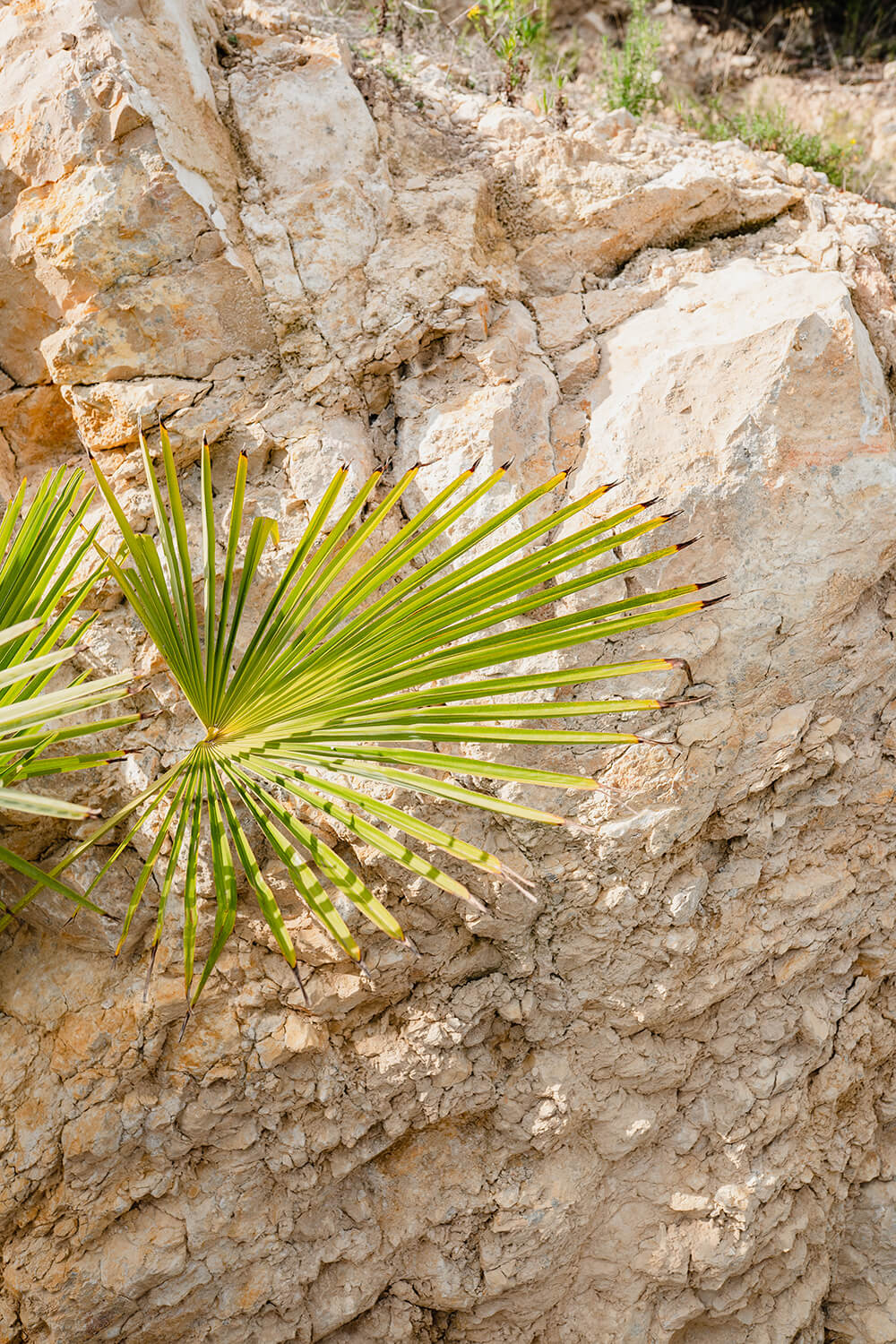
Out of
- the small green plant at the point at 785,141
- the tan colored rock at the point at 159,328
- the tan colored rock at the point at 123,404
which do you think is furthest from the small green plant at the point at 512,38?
the tan colored rock at the point at 123,404

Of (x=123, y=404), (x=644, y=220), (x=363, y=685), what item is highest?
(x=123, y=404)

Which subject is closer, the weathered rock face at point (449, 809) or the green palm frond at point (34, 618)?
the green palm frond at point (34, 618)

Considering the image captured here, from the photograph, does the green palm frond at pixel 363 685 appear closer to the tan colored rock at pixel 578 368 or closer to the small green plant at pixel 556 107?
the tan colored rock at pixel 578 368

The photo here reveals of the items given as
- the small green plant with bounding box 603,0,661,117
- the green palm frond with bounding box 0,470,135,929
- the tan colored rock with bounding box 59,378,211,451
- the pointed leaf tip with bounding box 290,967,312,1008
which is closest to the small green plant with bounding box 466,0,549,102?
the small green plant with bounding box 603,0,661,117

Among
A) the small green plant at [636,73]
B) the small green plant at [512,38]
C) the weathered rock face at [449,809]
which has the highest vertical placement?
the small green plant at [512,38]

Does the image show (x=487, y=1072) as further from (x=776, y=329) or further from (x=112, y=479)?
(x=776, y=329)

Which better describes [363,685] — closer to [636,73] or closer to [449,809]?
→ [449,809]

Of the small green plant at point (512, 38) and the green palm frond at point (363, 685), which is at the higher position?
the small green plant at point (512, 38)

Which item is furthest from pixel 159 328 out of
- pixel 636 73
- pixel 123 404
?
pixel 636 73
